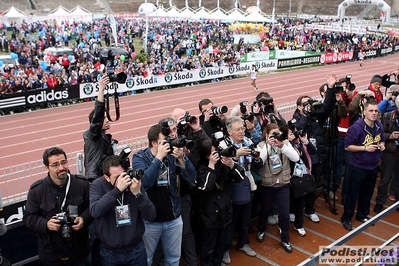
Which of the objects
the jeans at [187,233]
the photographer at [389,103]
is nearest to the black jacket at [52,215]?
the jeans at [187,233]

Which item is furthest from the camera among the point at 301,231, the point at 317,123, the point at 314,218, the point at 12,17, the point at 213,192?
the point at 12,17

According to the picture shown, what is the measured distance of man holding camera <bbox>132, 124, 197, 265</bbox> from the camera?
4465 millimetres

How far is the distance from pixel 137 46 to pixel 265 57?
12640mm

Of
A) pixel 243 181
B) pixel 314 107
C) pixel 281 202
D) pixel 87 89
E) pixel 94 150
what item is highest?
pixel 314 107

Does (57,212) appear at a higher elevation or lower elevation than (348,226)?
higher

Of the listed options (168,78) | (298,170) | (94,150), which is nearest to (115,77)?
(94,150)

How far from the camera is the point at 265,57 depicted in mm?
30984

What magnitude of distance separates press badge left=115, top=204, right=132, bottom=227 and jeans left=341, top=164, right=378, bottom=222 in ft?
12.4

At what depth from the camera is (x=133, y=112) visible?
18.1 m

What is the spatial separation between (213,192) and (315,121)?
2.43 metres

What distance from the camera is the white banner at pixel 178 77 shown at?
19.9 m

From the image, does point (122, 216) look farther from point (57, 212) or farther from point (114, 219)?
point (57, 212)

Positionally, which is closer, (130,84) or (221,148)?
(221,148)

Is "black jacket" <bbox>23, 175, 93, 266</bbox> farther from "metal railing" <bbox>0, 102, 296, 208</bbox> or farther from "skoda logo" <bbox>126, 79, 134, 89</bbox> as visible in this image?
"skoda logo" <bbox>126, 79, 134, 89</bbox>
